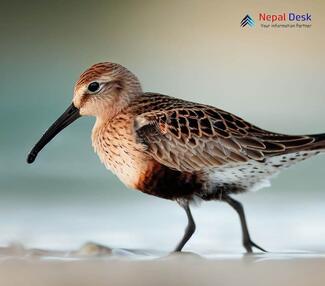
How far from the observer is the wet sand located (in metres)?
1.43

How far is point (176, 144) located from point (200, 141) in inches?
2.3

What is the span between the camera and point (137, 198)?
1.54 m

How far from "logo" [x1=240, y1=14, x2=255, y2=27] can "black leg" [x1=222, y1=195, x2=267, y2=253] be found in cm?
46

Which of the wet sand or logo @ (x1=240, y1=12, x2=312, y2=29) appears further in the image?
logo @ (x1=240, y1=12, x2=312, y2=29)

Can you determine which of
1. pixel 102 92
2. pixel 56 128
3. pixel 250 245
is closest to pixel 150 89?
pixel 102 92

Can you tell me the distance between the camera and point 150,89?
158cm

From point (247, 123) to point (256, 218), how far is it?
0.25 m

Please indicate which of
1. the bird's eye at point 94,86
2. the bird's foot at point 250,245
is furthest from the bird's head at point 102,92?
the bird's foot at point 250,245

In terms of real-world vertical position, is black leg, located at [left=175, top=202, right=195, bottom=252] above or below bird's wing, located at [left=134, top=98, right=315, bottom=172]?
below

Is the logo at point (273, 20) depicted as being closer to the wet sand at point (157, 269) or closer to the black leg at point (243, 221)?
the black leg at point (243, 221)

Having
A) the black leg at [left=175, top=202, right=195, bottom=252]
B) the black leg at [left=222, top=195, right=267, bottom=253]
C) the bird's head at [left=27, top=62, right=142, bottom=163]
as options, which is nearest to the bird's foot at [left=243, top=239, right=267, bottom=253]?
the black leg at [left=222, top=195, right=267, bottom=253]

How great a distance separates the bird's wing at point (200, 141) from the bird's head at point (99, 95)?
0.09 metres

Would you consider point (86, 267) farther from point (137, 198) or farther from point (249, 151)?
point (249, 151)

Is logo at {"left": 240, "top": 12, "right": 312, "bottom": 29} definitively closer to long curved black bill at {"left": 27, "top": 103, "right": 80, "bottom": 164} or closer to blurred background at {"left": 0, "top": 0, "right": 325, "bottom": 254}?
blurred background at {"left": 0, "top": 0, "right": 325, "bottom": 254}
